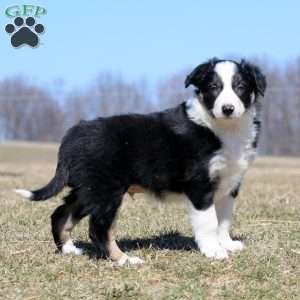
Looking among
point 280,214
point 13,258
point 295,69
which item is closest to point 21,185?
point 280,214

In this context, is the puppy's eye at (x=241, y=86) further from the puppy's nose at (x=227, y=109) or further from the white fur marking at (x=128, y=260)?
the white fur marking at (x=128, y=260)

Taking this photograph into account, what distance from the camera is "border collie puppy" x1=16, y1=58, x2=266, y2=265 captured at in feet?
18.6

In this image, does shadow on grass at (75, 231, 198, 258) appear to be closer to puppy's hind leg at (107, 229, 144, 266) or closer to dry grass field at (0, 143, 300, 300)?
dry grass field at (0, 143, 300, 300)

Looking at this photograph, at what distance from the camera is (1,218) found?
27.5 ft

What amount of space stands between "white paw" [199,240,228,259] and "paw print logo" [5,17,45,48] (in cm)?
1108

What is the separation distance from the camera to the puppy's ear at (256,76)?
595 centimetres

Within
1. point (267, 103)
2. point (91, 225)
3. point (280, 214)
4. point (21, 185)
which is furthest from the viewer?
point (267, 103)

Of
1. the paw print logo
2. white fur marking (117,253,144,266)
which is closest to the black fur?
white fur marking (117,253,144,266)

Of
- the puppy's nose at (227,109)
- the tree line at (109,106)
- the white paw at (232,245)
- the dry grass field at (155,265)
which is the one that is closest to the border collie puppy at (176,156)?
the puppy's nose at (227,109)

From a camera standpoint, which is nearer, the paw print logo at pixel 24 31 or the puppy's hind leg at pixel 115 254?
the puppy's hind leg at pixel 115 254

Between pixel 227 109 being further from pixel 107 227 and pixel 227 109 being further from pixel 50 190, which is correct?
pixel 50 190

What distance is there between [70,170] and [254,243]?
205 centimetres

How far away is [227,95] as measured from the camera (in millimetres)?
5688

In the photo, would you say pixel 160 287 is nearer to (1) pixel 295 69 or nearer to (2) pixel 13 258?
(2) pixel 13 258
